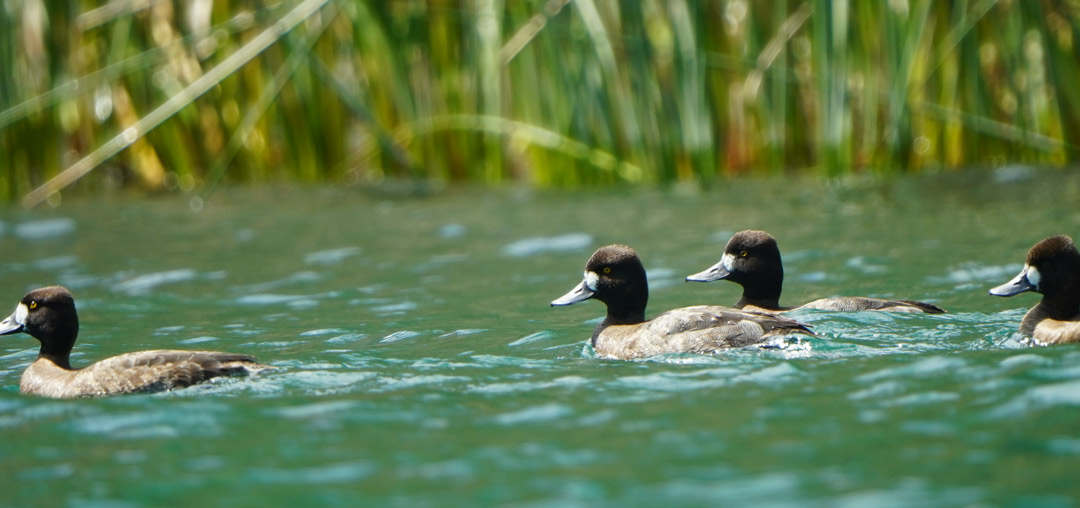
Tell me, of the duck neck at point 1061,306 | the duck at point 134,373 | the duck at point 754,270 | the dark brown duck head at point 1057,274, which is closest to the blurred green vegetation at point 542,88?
the duck at point 754,270

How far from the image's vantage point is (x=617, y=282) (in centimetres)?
779

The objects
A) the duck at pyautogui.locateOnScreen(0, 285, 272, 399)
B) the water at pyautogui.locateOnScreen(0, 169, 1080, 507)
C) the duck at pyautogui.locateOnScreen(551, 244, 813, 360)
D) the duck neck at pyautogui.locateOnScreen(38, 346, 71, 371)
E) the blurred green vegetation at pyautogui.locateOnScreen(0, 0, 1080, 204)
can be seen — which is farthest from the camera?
the blurred green vegetation at pyautogui.locateOnScreen(0, 0, 1080, 204)

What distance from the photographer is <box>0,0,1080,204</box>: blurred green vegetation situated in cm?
1211

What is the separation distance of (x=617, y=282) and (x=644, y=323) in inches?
18.8

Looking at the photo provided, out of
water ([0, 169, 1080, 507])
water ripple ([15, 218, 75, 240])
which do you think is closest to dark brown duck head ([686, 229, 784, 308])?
water ([0, 169, 1080, 507])

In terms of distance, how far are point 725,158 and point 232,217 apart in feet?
16.7

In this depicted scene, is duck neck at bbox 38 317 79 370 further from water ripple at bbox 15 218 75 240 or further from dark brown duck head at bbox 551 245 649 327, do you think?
water ripple at bbox 15 218 75 240

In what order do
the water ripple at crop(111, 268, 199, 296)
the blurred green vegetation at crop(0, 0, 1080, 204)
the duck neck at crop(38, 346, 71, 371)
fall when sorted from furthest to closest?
the blurred green vegetation at crop(0, 0, 1080, 204) → the water ripple at crop(111, 268, 199, 296) → the duck neck at crop(38, 346, 71, 371)

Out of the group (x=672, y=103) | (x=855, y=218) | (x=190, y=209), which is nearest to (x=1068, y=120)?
(x=855, y=218)

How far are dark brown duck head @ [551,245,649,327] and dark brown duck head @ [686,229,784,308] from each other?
2.25ft

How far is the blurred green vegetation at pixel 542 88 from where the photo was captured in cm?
1211

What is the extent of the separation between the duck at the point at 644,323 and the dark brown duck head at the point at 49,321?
8.73ft

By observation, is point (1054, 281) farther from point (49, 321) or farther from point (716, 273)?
point (49, 321)

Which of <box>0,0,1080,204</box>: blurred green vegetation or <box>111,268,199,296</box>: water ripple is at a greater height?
<box>0,0,1080,204</box>: blurred green vegetation
